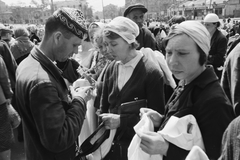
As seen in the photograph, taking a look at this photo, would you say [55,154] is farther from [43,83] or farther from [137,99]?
[137,99]

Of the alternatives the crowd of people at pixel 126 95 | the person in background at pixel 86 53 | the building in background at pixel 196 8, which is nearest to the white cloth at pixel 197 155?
the crowd of people at pixel 126 95

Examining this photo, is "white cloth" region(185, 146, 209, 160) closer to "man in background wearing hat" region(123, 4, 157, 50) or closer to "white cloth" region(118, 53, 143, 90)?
"white cloth" region(118, 53, 143, 90)

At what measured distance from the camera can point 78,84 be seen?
2826 mm

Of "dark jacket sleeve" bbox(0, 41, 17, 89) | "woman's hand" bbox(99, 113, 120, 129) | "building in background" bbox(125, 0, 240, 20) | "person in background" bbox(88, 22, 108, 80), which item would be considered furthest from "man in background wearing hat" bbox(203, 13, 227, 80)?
"building in background" bbox(125, 0, 240, 20)

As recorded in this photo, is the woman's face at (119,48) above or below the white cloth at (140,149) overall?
above

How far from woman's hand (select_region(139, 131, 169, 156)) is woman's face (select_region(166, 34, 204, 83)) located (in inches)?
19.0

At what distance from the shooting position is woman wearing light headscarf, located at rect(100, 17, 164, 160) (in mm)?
2158

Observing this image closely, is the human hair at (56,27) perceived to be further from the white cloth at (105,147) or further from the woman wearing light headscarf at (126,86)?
the white cloth at (105,147)

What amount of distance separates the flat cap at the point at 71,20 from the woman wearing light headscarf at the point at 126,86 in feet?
1.87

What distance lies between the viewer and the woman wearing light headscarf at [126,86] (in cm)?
216

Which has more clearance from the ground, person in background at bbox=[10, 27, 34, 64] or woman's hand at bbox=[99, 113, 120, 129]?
person in background at bbox=[10, 27, 34, 64]

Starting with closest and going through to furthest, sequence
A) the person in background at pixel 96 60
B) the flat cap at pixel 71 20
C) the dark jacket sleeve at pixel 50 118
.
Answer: the dark jacket sleeve at pixel 50 118 < the flat cap at pixel 71 20 < the person in background at pixel 96 60

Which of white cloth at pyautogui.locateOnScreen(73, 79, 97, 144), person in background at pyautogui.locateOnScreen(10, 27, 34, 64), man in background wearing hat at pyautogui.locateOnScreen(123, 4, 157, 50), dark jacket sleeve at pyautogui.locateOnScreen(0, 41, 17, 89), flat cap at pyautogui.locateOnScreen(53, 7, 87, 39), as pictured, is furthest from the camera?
person in background at pyautogui.locateOnScreen(10, 27, 34, 64)

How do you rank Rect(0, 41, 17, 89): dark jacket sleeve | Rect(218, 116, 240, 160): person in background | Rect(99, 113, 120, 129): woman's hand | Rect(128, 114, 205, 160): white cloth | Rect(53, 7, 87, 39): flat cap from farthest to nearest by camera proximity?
Rect(0, 41, 17, 89): dark jacket sleeve → Rect(99, 113, 120, 129): woman's hand → Rect(53, 7, 87, 39): flat cap → Rect(128, 114, 205, 160): white cloth → Rect(218, 116, 240, 160): person in background
